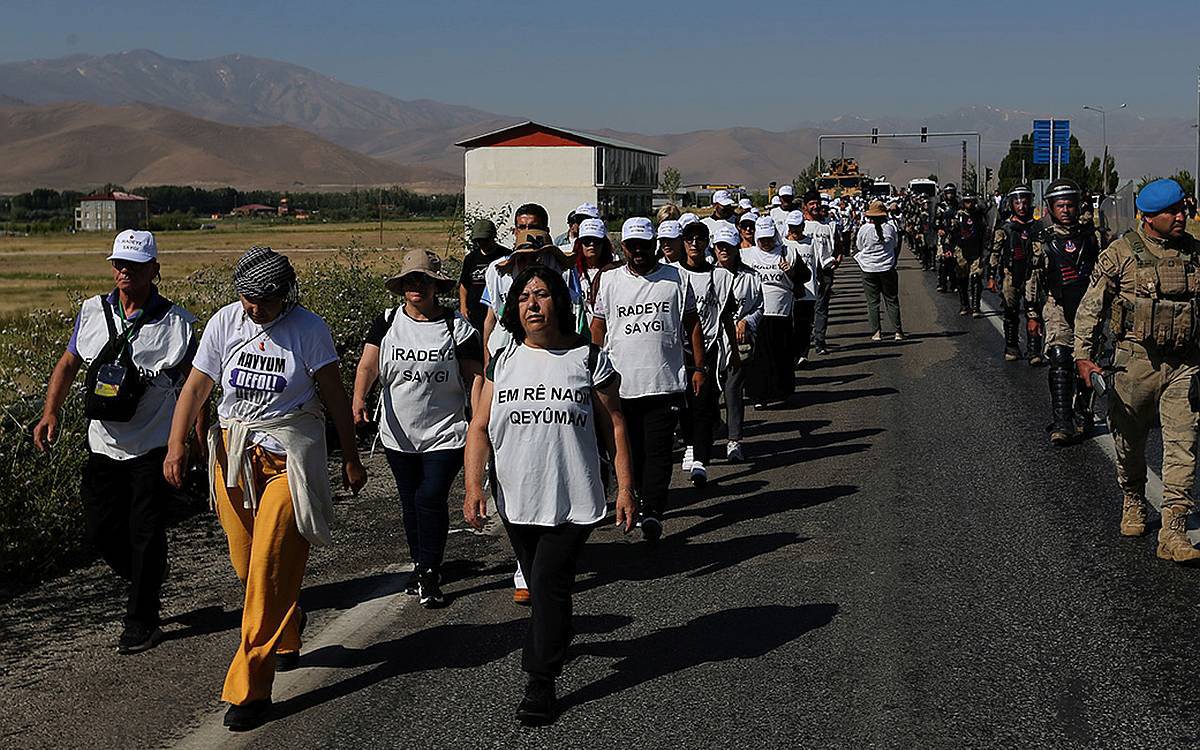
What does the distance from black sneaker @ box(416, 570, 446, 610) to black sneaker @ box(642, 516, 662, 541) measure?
1.49 meters

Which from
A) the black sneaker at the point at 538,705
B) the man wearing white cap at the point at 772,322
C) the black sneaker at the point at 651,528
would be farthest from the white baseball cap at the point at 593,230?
the man wearing white cap at the point at 772,322

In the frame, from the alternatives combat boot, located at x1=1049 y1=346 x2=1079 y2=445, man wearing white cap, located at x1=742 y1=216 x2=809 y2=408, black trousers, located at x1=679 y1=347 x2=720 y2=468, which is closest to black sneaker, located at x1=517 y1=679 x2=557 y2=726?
black trousers, located at x1=679 y1=347 x2=720 y2=468

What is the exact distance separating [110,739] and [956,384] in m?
11.3

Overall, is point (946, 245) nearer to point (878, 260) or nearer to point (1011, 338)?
point (878, 260)

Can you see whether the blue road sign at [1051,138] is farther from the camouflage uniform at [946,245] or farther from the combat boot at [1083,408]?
the combat boot at [1083,408]


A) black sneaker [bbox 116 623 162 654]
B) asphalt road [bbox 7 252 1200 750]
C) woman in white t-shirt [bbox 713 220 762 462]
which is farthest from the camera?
woman in white t-shirt [bbox 713 220 762 462]

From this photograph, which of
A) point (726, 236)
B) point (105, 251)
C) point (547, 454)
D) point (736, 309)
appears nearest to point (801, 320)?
point (726, 236)

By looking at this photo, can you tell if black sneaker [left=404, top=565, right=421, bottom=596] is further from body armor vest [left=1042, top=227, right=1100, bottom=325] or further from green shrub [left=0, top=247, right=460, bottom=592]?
body armor vest [left=1042, top=227, right=1100, bottom=325]

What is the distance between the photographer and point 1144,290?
25.3 ft

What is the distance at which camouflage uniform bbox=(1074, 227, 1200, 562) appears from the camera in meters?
7.60

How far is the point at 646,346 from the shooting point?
8.57 m

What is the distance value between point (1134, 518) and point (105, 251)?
81930mm

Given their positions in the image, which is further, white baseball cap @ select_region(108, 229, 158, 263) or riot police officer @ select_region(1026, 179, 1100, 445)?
riot police officer @ select_region(1026, 179, 1100, 445)

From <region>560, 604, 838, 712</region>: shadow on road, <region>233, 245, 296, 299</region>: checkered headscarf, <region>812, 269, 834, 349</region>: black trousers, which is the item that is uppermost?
<region>233, 245, 296, 299</region>: checkered headscarf
